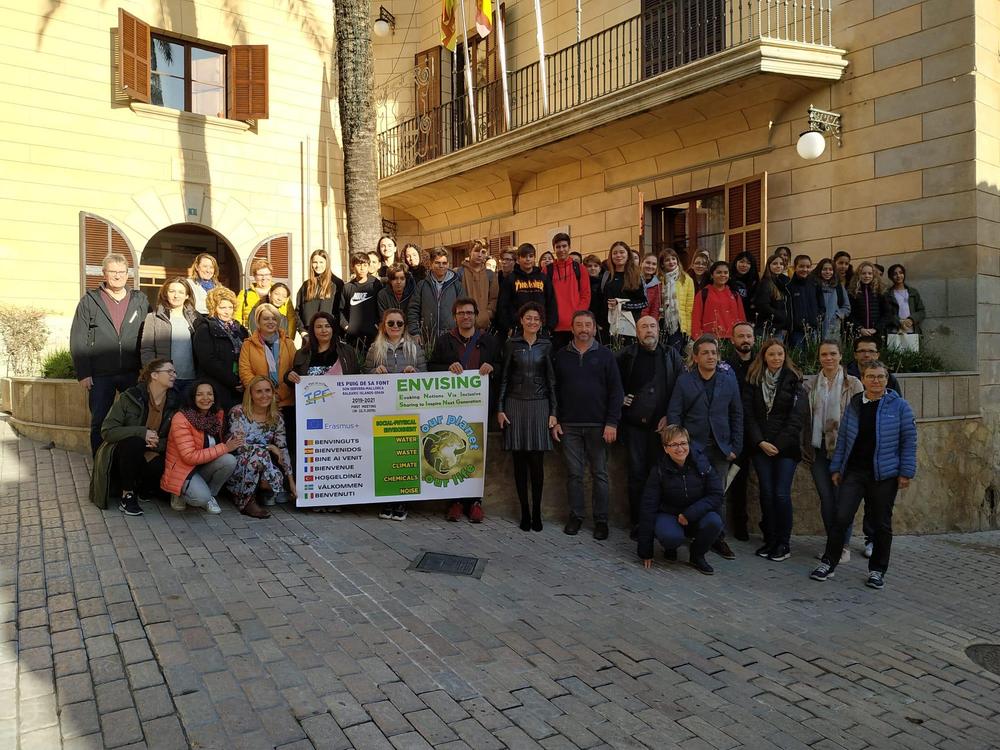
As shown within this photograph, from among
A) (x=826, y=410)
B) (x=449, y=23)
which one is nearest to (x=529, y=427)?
(x=826, y=410)

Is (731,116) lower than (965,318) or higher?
higher

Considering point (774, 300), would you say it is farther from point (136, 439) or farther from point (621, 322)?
point (136, 439)

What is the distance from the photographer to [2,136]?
39.7ft

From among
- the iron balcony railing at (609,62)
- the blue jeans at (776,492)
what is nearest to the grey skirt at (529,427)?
the blue jeans at (776,492)

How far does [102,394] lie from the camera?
6750mm

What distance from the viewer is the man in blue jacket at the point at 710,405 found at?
658 cm

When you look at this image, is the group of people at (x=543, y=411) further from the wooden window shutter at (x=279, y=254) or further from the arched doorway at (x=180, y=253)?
the arched doorway at (x=180, y=253)

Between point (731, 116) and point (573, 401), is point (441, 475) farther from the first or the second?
point (731, 116)

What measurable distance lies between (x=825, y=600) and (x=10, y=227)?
13.0 m

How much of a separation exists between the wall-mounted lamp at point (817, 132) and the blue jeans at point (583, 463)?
6404 mm

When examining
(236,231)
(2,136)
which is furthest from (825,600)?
(2,136)

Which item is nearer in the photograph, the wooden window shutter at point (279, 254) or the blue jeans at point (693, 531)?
the blue jeans at point (693, 531)

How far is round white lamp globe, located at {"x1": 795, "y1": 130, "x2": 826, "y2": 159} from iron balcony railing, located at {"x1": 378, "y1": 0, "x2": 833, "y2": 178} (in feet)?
4.80

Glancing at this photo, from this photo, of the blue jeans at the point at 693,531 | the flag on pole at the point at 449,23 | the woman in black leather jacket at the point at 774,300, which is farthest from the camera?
the flag on pole at the point at 449,23
